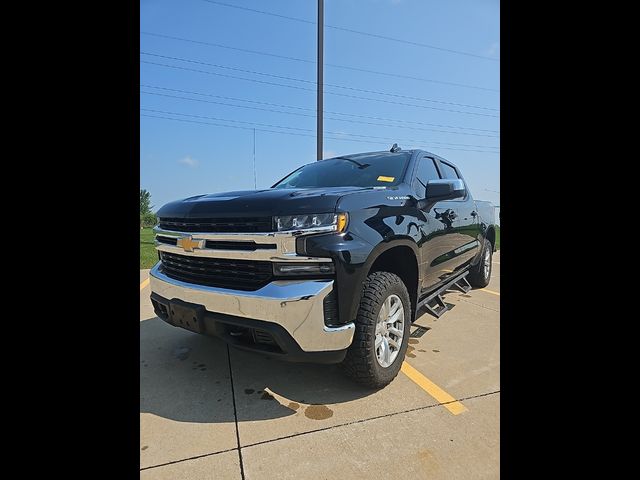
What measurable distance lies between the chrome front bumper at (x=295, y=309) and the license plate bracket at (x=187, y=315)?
0.18 meters

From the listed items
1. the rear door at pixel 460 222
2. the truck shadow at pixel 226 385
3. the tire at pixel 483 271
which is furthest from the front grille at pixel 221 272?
the tire at pixel 483 271

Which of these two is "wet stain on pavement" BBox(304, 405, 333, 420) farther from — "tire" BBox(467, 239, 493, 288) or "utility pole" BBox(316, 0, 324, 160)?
"utility pole" BBox(316, 0, 324, 160)

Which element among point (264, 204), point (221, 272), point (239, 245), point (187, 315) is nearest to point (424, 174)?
point (264, 204)

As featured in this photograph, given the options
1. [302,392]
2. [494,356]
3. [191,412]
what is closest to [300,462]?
[302,392]

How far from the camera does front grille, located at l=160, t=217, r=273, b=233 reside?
6.94 feet

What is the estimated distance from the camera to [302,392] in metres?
2.44

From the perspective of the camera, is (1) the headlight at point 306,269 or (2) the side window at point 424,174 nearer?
(1) the headlight at point 306,269

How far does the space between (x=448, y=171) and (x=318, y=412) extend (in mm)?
3327

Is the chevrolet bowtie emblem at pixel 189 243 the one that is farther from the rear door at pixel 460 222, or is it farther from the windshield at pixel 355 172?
the rear door at pixel 460 222

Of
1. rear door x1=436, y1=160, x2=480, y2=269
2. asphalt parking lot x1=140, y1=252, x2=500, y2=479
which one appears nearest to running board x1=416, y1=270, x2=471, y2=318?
rear door x1=436, y1=160, x2=480, y2=269

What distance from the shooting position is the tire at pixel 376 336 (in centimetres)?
223
